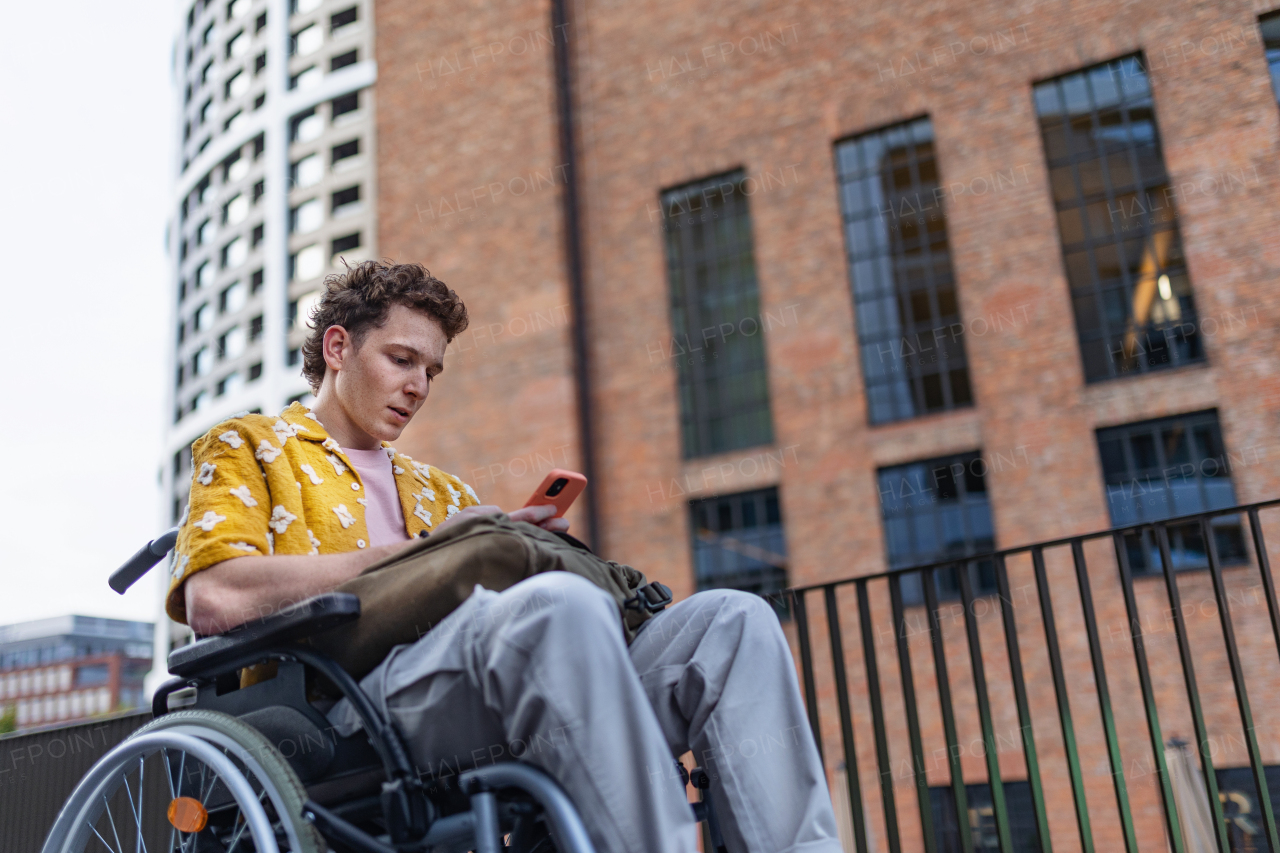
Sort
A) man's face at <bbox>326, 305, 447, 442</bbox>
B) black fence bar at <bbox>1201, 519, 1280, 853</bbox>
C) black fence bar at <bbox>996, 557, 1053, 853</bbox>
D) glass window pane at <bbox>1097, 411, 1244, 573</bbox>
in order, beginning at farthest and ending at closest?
glass window pane at <bbox>1097, 411, 1244, 573</bbox>, black fence bar at <bbox>996, 557, 1053, 853</bbox>, black fence bar at <bbox>1201, 519, 1280, 853</bbox>, man's face at <bbox>326, 305, 447, 442</bbox>

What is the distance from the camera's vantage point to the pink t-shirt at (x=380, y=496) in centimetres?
216

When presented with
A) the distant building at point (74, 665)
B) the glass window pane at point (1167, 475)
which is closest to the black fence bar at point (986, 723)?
the glass window pane at point (1167, 475)

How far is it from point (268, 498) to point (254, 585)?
255mm

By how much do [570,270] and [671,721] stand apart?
47.6ft

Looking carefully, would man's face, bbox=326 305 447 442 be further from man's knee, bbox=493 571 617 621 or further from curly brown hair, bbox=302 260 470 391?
man's knee, bbox=493 571 617 621

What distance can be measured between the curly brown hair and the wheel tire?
2.87 ft

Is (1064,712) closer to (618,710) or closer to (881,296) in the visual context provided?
(618,710)

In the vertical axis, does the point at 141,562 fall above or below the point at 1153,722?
above

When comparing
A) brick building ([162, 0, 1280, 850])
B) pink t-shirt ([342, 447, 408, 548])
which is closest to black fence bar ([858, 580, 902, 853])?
pink t-shirt ([342, 447, 408, 548])

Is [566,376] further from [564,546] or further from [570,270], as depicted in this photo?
[564,546]

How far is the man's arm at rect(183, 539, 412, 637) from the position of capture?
1.65 m

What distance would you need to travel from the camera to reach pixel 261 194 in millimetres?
38688

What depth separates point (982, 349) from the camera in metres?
13.6

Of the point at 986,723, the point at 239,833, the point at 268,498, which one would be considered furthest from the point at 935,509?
the point at 239,833
